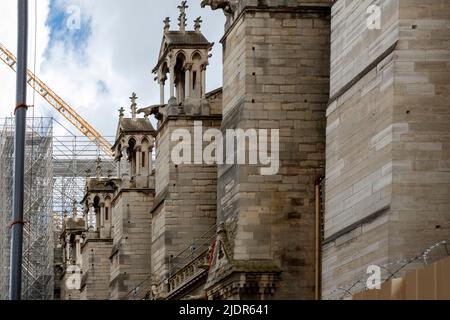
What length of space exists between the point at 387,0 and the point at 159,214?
121 ft

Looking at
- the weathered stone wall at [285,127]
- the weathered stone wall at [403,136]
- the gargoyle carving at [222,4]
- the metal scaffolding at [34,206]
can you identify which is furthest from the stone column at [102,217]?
the weathered stone wall at [403,136]

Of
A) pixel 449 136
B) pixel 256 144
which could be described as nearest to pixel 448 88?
pixel 449 136

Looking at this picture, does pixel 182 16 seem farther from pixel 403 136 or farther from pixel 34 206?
pixel 34 206

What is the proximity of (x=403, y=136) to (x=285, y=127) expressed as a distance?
557 inches

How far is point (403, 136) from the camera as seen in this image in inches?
1797

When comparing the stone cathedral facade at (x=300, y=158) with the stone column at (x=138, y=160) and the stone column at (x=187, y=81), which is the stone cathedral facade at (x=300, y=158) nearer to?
the stone column at (x=187, y=81)

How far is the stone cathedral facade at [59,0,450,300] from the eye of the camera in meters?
45.7

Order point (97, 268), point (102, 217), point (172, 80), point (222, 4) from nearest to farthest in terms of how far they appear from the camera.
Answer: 1. point (222, 4)
2. point (172, 80)
3. point (97, 268)
4. point (102, 217)

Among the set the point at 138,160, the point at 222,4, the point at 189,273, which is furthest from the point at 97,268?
the point at 222,4

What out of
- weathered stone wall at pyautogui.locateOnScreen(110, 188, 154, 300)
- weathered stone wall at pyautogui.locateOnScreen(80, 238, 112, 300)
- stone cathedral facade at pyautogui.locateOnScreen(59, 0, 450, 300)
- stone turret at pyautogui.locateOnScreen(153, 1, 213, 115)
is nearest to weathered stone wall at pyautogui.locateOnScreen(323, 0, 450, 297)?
stone cathedral facade at pyautogui.locateOnScreen(59, 0, 450, 300)

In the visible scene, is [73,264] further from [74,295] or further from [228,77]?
[228,77]

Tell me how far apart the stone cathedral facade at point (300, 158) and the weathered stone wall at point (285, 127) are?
4 cm

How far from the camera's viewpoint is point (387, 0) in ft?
154

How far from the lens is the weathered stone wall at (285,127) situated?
5947cm
